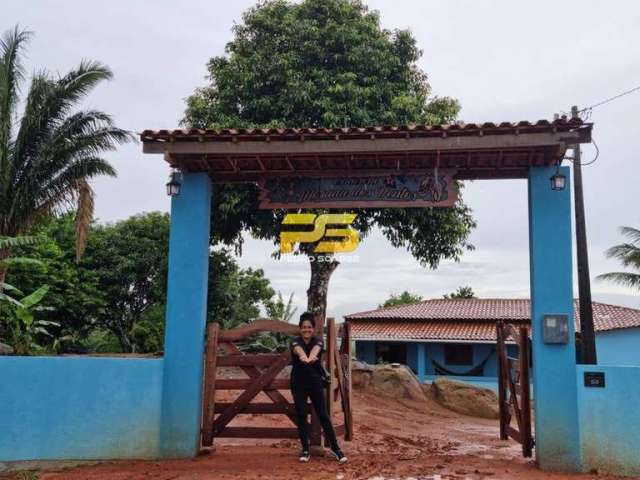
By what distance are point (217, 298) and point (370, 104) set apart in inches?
403

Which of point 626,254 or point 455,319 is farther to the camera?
point 455,319

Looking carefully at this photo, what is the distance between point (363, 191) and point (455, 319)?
22006mm

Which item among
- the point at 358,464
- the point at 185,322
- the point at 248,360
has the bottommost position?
the point at 358,464

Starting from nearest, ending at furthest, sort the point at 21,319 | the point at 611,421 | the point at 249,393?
the point at 611,421
the point at 249,393
the point at 21,319

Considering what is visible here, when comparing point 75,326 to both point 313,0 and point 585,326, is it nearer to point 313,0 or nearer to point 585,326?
point 313,0

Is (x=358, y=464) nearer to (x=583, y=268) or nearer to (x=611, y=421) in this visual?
(x=611, y=421)

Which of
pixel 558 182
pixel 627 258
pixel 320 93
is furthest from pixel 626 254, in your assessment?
pixel 558 182

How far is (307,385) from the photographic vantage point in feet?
22.2

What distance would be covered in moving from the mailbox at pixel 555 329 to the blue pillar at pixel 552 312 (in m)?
0.05

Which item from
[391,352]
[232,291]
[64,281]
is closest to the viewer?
[64,281]

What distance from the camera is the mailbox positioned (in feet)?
22.1

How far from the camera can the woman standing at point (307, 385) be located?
22.1 feet

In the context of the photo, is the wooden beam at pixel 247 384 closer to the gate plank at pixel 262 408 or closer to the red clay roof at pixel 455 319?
the gate plank at pixel 262 408

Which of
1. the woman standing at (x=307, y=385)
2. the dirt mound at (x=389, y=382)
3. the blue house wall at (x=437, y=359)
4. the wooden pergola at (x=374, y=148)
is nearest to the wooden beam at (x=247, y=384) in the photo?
the woman standing at (x=307, y=385)
